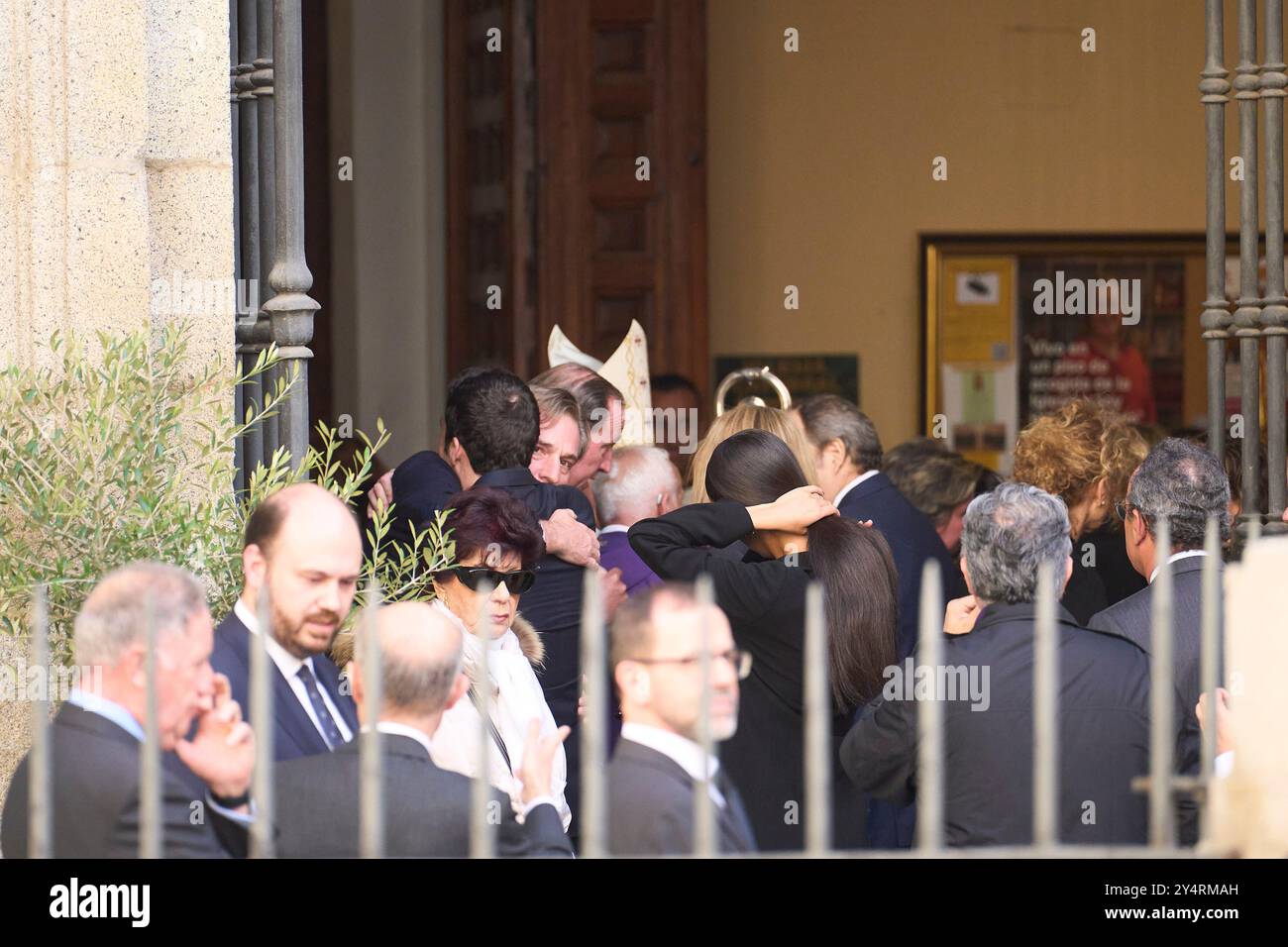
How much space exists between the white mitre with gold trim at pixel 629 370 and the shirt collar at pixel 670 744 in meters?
3.51

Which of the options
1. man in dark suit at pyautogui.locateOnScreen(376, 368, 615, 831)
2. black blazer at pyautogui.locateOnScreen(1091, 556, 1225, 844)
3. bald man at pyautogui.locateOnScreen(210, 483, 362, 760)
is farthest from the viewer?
man in dark suit at pyautogui.locateOnScreen(376, 368, 615, 831)

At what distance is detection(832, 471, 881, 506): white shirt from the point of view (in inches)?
192

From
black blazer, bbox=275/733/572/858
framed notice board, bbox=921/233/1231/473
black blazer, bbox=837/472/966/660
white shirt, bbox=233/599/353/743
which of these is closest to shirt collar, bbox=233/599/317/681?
white shirt, bbox=233/599/353/743

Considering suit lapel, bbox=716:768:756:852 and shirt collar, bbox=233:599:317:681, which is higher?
shirt collar, bbox=233:599:317:681

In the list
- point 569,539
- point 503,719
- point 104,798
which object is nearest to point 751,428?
point 569,539

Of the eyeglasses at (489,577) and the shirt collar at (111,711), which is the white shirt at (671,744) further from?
the eyeglasses at (489,577)

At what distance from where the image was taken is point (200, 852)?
2.33m

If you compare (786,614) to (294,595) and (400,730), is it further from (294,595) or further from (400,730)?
(400,730)

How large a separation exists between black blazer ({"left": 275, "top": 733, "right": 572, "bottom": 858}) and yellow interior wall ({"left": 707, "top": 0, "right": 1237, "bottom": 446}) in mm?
5879

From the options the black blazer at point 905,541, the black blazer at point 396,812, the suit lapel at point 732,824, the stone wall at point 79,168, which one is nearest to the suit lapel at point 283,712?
the black blazer at point 396,812

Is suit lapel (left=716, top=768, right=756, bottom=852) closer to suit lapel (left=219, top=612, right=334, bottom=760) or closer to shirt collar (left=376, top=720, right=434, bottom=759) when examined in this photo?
shirt collar (left=376, top=720, right=434, bottom=759)
